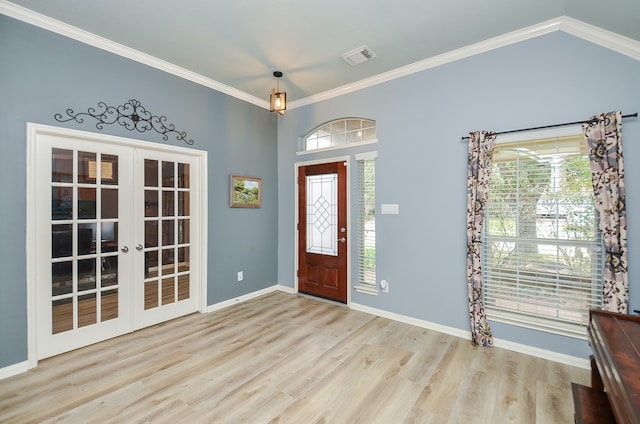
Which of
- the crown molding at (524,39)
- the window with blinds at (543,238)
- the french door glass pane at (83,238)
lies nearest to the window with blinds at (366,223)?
the crown molding at (524,39)

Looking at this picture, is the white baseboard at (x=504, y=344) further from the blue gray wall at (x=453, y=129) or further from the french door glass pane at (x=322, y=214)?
the french door glass pane at (x=322, y=214)

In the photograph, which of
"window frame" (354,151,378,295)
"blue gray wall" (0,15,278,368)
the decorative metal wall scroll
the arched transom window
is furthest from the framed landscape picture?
"window frame" (354,151,378,295)

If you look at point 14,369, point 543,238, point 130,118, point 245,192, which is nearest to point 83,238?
point 14,369

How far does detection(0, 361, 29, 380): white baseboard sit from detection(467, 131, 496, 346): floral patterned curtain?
13.6 feet

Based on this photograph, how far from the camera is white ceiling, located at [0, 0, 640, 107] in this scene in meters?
2.36

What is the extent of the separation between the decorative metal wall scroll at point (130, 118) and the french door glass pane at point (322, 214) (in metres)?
1.92

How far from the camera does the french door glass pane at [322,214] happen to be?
13.7ft

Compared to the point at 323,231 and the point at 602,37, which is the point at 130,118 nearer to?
the point at 323,231

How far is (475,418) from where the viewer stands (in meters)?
1.91

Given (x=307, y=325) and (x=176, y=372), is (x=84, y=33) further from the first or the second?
(x=307, y=325)

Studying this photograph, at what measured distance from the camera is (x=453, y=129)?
3.14 metres

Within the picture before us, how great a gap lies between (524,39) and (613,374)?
9.80ft

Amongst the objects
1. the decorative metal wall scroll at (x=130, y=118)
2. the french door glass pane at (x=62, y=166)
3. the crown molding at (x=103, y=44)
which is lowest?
the french door glass pane at (x=62, y=166)

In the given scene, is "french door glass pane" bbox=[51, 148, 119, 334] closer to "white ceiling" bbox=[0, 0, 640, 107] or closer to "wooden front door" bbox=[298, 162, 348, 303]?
"white ceiling" bbox=[0, 0, 640, 107]
